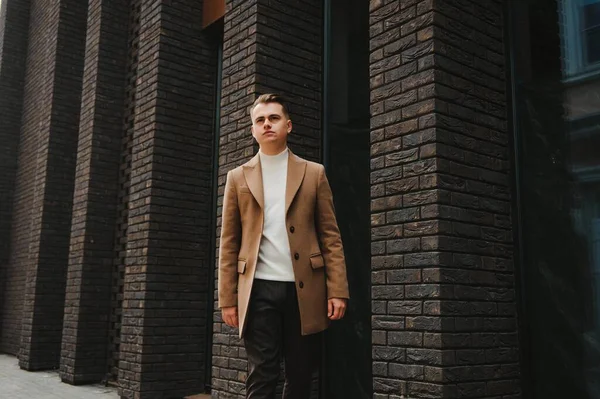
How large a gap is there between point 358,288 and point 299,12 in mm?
2676

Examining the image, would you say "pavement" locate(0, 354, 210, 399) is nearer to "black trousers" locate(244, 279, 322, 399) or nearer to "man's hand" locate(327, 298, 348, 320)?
"black trousers" locate(244, 279, 322, 399)

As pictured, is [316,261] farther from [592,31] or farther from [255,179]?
[592,31]

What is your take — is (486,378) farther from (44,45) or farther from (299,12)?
(44,45)

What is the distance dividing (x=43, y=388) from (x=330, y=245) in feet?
19.8

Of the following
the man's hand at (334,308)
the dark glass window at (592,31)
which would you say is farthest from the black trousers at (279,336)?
the dark glass window at (592,31)

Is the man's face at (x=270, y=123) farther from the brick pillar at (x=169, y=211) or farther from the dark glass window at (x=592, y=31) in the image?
the brick pillar at (x=169, y=211)

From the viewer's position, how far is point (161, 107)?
6734 millimetres

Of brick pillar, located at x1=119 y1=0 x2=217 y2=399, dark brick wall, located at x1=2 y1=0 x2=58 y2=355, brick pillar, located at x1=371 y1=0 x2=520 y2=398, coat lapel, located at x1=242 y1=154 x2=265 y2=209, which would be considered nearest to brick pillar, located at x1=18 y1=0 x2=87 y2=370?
dark brick wall, located at x1=2 y1=0 x2=58 y2=355

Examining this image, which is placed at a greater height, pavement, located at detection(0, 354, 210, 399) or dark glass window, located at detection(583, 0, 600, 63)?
dark glass window, located at detection(583, 0, 600, 63)

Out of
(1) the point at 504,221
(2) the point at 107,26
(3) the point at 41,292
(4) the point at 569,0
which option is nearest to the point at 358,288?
(1) the point at 504,221

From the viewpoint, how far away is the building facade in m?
3.66

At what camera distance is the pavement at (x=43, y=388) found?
7062mm

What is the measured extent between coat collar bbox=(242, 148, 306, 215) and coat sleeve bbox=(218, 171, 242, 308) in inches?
4.5


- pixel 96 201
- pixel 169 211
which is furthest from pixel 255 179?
pixel 96 201
